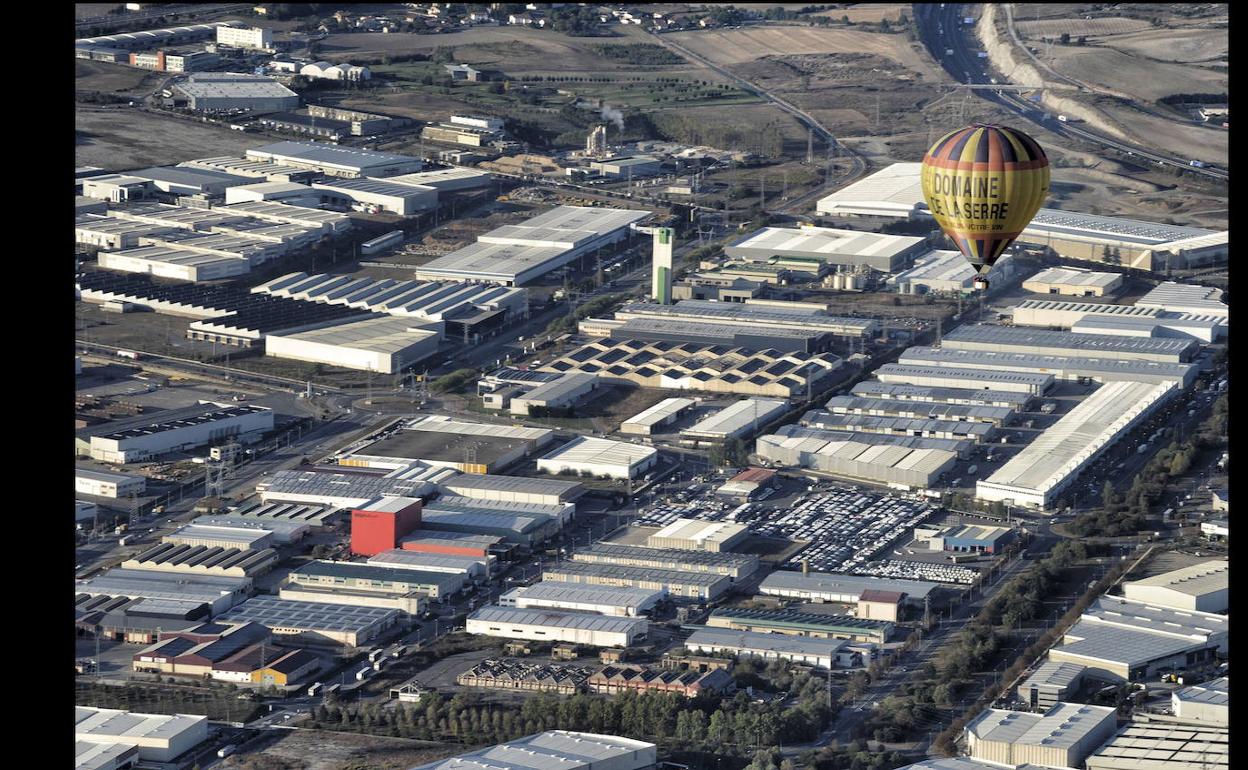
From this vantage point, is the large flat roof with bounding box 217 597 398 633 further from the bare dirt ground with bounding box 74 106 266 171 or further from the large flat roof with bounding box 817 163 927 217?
the bare dirt ground with bounding box 74 106 266 171

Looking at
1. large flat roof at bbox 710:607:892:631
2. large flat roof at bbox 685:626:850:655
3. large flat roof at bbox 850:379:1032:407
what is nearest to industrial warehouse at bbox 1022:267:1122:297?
large flat roof at bbox 850:379:1032:407

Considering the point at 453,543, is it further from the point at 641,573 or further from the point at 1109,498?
the point at 1109,498

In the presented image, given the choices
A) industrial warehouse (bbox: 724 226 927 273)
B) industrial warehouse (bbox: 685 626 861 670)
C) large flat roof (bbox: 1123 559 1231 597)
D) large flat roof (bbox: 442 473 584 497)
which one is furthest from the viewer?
industrial warehouse (bbox: 724 226 927 273)

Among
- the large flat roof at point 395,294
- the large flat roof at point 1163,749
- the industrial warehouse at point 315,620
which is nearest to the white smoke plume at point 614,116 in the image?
the large flat roof at point 395,294

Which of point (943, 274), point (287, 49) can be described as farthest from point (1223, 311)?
point (287, 49)

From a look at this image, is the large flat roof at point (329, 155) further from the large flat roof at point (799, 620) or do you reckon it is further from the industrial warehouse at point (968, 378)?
the large flat roof at point (799, 620)

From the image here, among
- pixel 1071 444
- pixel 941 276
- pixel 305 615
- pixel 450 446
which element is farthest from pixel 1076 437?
pixel 305 615

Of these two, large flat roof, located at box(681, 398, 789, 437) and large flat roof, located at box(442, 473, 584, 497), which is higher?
large flat roof, located at box(681, 398, 789, 437)
